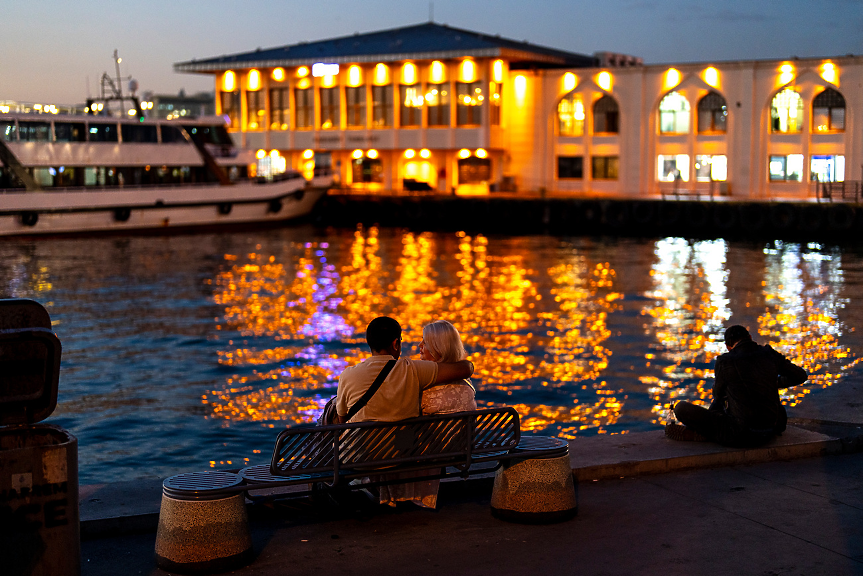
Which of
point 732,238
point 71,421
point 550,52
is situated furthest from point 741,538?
point 550,52

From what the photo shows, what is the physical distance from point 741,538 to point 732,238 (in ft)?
133

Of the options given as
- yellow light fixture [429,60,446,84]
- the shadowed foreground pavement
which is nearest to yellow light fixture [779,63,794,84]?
yellow light fixture [429,60,446,84]

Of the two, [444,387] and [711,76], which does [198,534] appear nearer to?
[444,387]

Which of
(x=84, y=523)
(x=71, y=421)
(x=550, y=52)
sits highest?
(x=550, y=52)

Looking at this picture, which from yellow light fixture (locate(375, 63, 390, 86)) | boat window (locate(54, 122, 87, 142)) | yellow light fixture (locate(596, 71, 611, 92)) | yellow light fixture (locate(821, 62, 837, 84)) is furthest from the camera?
yellow light fixture (locate(375, 63, 390, 86))

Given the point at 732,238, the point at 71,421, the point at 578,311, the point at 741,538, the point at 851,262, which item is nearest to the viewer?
the point at 741,538

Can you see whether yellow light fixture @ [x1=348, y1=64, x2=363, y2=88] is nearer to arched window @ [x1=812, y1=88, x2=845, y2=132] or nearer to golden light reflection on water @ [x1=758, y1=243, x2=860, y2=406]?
arched window @ [x1=812, y1=88, x2=845, y2=132]

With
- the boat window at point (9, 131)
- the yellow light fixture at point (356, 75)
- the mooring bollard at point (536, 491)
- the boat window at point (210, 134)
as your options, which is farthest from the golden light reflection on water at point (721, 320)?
the yellow light fixture at point (356, 75)

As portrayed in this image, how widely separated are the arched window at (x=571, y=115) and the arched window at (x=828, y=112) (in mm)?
12690

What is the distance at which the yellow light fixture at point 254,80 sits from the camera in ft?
217

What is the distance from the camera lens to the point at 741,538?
5.71 metres

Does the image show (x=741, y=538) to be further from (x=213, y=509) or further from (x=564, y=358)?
(x=564, y=358)

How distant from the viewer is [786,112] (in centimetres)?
5281

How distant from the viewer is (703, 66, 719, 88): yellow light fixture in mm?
53875
